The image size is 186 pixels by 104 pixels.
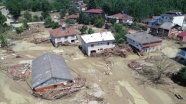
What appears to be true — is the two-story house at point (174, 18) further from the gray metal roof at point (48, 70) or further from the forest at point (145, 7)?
the gray metal roof at point (48, 70)

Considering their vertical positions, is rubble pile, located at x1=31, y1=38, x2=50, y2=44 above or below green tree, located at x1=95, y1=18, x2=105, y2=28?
below

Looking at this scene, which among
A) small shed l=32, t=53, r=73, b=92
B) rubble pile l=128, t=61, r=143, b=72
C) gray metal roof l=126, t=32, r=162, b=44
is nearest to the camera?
small shed l=32, t=53, r=73, b=92

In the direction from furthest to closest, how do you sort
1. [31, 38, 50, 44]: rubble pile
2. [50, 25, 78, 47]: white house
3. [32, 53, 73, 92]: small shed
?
[31, 38, 50, 44]: rubble pile < [50, 25, 78, 47]: white house < [32, 53, 73, 92]: small shed

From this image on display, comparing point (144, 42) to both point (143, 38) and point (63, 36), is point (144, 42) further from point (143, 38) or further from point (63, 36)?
point (63, 36)

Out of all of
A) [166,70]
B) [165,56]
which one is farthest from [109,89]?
[165,56]

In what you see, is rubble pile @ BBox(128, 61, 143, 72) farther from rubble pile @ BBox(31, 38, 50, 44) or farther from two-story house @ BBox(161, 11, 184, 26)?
two-story house @ BBox(161, 11, 184, 26)

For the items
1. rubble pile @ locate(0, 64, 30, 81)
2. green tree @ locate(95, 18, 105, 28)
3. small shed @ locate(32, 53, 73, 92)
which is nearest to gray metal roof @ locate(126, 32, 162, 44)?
small shed @ locate(32, 53, 73, 92)

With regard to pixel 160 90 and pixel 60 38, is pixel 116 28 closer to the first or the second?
pixel 60 38
